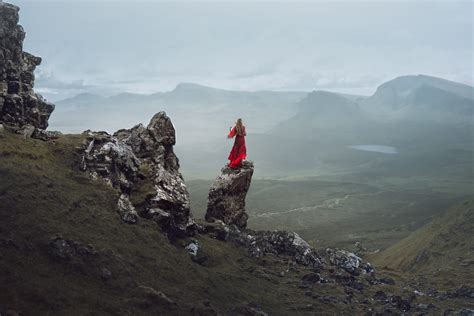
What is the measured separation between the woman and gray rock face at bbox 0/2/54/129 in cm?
2902

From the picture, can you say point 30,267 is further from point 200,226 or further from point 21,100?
point 21,100

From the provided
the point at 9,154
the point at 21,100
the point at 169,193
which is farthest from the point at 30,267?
the point at 21,100

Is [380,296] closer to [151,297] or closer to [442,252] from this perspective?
[151,297]

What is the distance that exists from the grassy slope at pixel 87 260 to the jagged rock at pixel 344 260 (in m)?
11.8

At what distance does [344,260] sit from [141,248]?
37264 millimetres

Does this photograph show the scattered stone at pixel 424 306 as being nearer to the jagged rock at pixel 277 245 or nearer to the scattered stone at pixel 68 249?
the jagged rock at pixel 277 245

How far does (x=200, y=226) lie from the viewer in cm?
6300

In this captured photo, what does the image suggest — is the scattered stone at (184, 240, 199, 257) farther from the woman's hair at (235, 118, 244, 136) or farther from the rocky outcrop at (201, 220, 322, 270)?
the woman's hair at (235, 118, 244, 136)

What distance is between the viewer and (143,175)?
193 ft

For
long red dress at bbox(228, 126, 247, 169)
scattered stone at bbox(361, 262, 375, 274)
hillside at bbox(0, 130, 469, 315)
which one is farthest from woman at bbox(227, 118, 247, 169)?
scattered stone at bbox(361, 262, 375, 274)

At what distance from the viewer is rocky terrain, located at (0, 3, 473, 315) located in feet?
122

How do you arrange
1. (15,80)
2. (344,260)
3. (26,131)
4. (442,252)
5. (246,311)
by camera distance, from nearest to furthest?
(246,311)
(26,131)
(15,80)
(344,260)
(442,252)

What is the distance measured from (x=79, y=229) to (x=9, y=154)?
570 inches

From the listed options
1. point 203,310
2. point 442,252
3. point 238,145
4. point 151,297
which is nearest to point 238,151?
point 238,145
